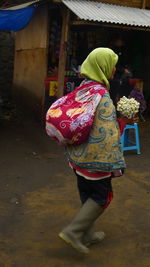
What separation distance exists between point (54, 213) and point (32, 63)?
18.5 feet

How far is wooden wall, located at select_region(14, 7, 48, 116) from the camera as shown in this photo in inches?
319

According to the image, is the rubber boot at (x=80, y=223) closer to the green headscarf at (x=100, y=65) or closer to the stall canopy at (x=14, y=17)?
the green headscarf at (x=100, y=65)

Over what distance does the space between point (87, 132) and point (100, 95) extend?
12.3 inches

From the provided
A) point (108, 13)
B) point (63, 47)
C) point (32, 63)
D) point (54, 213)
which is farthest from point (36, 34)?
point (54, 213)

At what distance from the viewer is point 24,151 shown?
20.7 feet

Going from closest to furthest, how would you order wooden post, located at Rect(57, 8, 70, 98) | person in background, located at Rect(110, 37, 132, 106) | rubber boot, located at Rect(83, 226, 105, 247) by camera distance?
rubber boot, located at Rect(83, 226, 105, 247)
wooden post, located at Rect(57, 8, 70, 98)
person in background, located at Rect(110, 37, 132, 106)

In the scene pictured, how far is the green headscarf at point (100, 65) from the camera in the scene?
2.73m

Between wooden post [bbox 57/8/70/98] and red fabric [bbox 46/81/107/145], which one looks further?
wooden post [bbox 57/8/70/98]

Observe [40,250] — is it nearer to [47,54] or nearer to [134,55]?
[47,54]

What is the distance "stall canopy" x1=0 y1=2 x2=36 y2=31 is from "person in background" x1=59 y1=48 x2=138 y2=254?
14.7ft

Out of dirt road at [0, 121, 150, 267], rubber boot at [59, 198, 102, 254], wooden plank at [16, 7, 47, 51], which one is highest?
wooden plank at [16, 7, 47, 51]

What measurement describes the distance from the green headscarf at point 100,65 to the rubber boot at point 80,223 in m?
1.03

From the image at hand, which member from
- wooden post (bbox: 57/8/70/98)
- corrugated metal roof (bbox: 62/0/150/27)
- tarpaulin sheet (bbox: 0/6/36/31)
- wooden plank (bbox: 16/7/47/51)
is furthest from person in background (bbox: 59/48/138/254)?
wooden plank (bbox: 16/7/47/51)

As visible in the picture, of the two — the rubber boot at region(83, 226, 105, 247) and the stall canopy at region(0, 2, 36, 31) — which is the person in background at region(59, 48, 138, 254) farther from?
the stall canopy at region(0, 2, 36, 31)
